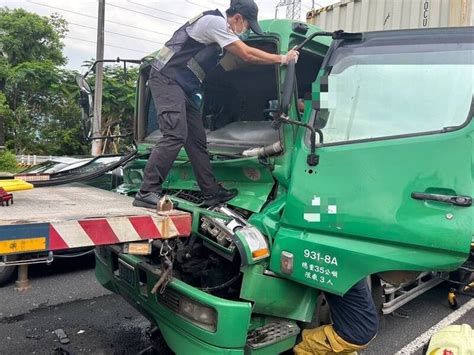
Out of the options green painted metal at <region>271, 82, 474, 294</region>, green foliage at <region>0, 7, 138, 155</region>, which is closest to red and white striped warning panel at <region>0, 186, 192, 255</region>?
green painted metal at <region>271, 82, 474, 294</region>

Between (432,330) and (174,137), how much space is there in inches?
123

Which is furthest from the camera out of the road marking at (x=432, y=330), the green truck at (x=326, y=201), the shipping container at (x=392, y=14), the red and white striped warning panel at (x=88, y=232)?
the shipping container at (x=392, y=14)

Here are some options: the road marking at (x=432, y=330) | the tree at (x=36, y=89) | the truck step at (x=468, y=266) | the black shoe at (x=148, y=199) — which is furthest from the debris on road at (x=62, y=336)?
the tree at (x=36, y=89)

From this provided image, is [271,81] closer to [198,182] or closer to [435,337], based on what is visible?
[198,182]

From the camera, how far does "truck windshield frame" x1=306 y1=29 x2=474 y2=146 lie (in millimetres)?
2305

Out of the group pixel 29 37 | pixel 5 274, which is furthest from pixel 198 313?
pixel 29 37

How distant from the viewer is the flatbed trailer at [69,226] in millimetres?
1811

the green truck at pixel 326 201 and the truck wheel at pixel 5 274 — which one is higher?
the green truck at pixel 326 201

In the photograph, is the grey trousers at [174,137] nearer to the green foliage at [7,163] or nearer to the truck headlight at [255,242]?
the truck headlight at [255,242]

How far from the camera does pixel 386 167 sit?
232 cm

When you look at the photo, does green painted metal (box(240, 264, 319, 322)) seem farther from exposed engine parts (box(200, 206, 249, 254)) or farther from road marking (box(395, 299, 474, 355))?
road marking (box(395, 299, 474, 355))

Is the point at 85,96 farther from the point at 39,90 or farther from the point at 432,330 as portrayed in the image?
the point at 39,90

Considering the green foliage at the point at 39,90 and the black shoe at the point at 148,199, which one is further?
the green foliage at the point at 39,90

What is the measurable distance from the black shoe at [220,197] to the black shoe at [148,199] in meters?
0.39
